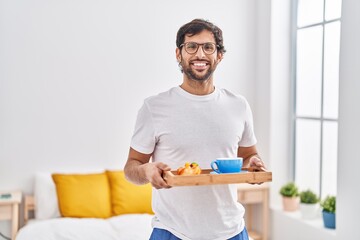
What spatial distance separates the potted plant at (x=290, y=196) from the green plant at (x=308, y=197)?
0.14 metres

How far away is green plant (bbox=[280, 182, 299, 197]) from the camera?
12.1 ft

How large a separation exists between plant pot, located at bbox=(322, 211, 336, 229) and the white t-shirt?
1694mm

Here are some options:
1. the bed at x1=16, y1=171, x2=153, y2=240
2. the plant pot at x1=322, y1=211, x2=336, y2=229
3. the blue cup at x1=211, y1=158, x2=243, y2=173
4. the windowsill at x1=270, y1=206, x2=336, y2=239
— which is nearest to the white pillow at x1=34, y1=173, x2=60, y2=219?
the bed at x1=16, y1=171, x2=153, y2=240

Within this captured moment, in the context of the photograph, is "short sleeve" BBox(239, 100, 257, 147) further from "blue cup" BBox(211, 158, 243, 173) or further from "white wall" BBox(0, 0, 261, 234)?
"white wall" BBox(0, 0, 261, 234)

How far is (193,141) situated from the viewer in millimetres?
1693

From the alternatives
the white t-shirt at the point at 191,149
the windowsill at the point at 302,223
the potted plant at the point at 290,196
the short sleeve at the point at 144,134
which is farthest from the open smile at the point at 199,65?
the potted plant at the point at 290,196

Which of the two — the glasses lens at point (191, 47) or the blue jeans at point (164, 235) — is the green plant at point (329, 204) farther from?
the glasses lens at point (191, 47)

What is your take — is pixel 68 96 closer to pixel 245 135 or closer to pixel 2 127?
pixel 2 127

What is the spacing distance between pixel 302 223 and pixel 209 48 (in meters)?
2.14

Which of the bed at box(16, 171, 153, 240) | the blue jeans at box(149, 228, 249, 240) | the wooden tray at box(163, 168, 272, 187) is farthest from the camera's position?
the bed at box(16, 171, 153, 240)

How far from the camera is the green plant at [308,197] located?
11.5 ft

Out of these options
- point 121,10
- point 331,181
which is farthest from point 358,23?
point 121,10

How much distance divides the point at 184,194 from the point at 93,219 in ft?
6.08

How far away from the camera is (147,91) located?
3871 mm
